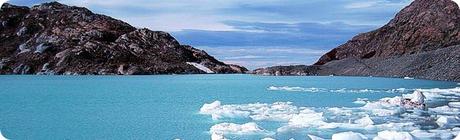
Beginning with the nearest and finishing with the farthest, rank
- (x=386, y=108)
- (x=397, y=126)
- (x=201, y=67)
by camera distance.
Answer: (x=397, y=126) < (x=386, y=108) < (x=201, y=67)

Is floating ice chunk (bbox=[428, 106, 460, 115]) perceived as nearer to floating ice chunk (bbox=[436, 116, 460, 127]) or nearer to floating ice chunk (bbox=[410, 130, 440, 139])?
floating ice chunk (bbox=[436, 116, 460, 127])

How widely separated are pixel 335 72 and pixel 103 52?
66.4 meters

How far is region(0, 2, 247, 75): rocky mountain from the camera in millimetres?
152625

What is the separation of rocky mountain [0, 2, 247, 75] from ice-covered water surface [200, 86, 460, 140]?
121554mm

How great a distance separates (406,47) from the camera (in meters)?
135

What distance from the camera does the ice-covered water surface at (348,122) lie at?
22.1 meters

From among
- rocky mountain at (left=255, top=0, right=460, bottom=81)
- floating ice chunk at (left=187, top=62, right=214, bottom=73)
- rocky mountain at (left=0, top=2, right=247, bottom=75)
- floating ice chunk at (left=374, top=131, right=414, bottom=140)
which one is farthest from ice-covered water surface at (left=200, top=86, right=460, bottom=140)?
floating ice chunk at (left=187, top=62, right=214, bottom=73)

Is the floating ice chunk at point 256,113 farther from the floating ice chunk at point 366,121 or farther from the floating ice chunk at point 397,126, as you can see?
the floating ice chunk at point 397,126

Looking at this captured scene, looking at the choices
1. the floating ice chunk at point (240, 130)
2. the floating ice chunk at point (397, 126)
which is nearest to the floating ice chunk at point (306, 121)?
the floating ice chunk at point (240, 130)

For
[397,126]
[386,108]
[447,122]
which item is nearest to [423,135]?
[397,126]

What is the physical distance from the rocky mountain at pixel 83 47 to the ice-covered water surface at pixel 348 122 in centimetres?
12155

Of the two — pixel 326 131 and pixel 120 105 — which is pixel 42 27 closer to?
pixel 120 105

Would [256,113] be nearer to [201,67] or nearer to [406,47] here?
[406,47]

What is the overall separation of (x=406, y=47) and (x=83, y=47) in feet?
283
